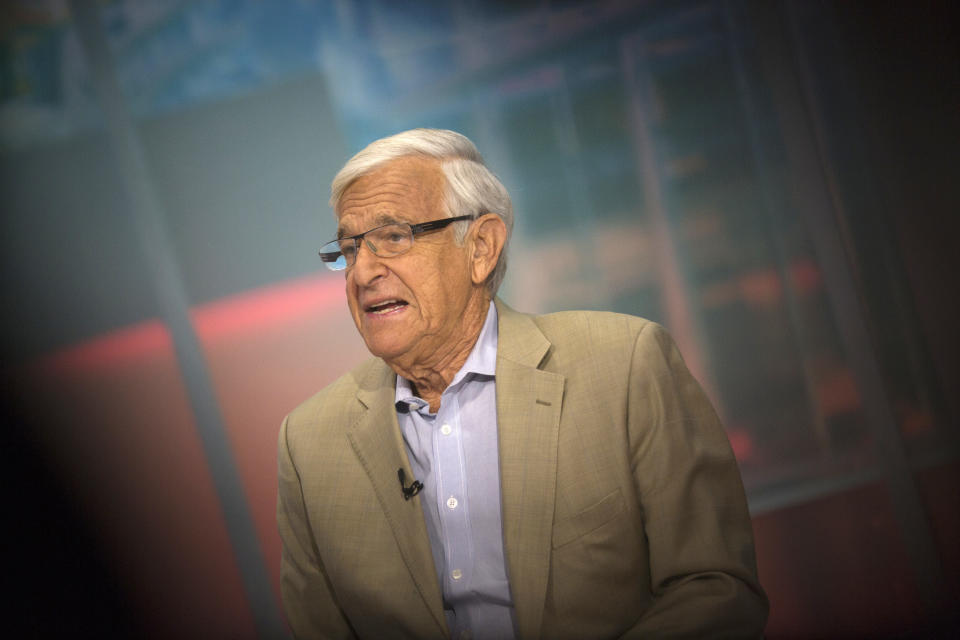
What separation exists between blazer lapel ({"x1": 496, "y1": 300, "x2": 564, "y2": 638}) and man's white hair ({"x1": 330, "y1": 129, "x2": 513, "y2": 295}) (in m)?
0.38

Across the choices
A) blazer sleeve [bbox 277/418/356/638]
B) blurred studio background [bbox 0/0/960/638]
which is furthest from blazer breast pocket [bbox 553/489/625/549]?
blurred studio background [bbox 0/0/960/638]

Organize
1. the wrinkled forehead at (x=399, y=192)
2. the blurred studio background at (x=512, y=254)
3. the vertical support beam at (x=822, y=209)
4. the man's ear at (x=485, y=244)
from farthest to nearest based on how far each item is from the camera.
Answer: the vertical support beam at (x=822, y=209)
the blurred studio background at (x=512, y=254)
the man's ear at (x=485, y=244)
the wrinkled forehead at (x=399, y=192)

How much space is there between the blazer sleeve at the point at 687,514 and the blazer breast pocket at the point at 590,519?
0.22 feet

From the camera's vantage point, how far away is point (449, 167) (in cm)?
196

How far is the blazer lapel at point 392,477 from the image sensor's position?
1.77 metres

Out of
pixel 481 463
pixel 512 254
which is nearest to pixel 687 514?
pixel 481 463

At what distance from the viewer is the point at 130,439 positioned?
2980mm

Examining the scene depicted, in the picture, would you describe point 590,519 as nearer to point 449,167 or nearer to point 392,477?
point 392,477

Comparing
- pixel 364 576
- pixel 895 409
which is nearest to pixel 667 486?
pixel 364 576

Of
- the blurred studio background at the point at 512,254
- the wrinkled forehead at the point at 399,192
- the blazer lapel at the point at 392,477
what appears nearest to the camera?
the blazer lapel at the point at 392,477

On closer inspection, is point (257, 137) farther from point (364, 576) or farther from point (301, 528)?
point (364, 576)

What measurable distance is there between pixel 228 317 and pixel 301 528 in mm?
1283

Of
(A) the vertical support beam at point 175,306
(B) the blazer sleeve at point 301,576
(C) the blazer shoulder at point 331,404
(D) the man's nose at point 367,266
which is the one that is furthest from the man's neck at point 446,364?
(A) the vertical support beam at point 175,306

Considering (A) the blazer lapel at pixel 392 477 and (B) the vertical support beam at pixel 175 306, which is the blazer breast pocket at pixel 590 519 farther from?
(B) the vertical support beam at pixel 175 306
